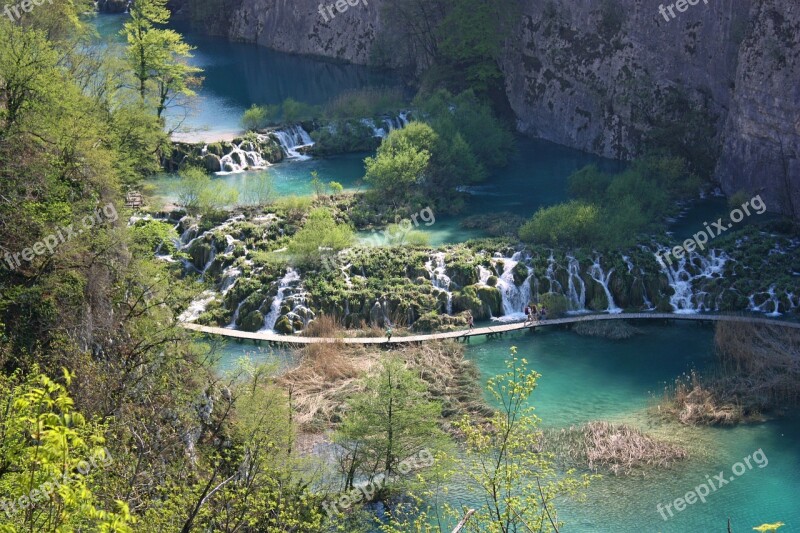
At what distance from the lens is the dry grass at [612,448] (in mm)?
35375

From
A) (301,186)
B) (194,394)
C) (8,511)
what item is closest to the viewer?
(8,511)

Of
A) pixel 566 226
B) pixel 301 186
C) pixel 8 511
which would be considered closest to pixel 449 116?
pixel 301 186

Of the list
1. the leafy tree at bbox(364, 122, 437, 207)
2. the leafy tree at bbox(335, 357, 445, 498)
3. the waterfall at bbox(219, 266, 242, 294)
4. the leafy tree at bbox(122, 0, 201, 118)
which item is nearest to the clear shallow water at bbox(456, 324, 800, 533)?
the leafy tree at bbox(335, 357, 445, 498)

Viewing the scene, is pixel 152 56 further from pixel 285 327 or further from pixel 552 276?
pixel 552 276

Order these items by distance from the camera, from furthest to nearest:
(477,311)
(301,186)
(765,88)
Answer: (301,186)
(765,88)
(477,311)

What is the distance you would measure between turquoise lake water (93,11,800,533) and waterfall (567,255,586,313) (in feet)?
8.50

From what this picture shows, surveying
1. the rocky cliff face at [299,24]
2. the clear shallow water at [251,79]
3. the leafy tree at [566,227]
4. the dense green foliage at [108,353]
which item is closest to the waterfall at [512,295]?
the leafy tree at [566,227]

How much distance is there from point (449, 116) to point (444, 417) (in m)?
34.6

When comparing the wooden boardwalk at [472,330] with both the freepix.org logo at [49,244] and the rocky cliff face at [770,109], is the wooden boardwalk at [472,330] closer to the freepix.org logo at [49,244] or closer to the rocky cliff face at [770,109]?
the freepix.org logo at [49,244]

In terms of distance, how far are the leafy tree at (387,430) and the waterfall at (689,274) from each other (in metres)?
19.6

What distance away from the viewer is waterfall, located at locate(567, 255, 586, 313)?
160ft

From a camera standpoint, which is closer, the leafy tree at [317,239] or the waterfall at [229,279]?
the waterfall at [229,279]

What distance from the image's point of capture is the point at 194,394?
32.8m

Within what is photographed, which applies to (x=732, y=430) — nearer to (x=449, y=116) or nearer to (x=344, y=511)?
(x=344, y=511)
